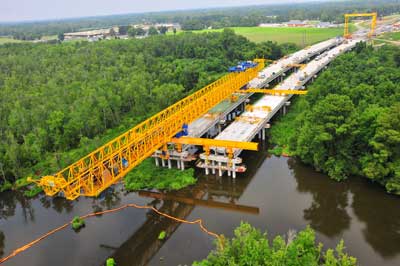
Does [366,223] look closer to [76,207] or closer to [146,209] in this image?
[146,209]

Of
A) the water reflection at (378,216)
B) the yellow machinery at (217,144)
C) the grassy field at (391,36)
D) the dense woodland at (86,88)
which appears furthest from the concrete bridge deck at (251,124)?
the grassy field at (391,36)

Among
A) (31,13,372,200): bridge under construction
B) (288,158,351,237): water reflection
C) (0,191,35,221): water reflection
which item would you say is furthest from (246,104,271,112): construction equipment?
(0,191,35,221): water reflection

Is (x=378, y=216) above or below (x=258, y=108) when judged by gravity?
below

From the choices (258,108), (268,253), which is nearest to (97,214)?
(268,253)

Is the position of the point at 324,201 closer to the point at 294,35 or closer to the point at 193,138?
the point at 193,138

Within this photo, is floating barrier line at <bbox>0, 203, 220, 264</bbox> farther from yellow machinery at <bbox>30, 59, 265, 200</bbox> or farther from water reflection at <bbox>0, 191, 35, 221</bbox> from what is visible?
water reflection at <bbox>0, 191, 35, 221</bbox>

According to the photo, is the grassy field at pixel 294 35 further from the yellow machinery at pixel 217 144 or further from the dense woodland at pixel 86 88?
the yellow machinery at pixel 217 144
